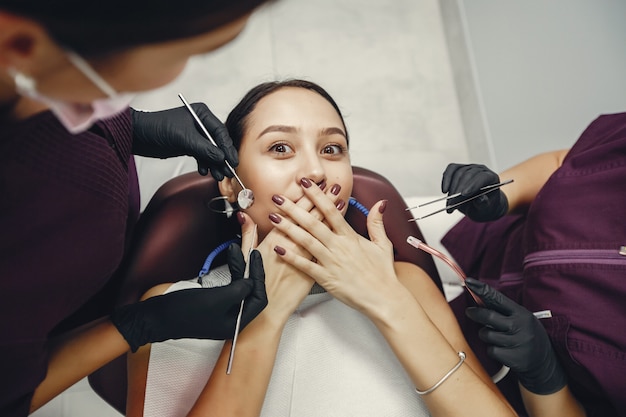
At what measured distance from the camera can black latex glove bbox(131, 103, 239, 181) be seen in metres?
1.12

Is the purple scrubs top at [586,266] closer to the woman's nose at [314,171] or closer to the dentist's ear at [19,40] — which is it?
the woman's nose at [314,171]

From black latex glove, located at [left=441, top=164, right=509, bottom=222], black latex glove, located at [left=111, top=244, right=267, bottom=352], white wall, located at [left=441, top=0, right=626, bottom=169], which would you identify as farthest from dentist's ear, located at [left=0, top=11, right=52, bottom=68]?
white wall, located at [left=441, top=0, right=626, bottom=169]

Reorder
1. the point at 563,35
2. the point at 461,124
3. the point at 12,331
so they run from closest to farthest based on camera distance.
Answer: the point at 12,331 < the point at 563,35 < the point at 461,124

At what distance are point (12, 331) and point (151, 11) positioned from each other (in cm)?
52

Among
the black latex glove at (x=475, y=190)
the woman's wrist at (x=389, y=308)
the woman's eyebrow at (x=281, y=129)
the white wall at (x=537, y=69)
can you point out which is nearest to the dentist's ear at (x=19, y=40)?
the woman's eyebrow at (x=281, y=129)

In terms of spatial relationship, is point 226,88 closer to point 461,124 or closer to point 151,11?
point 461,124

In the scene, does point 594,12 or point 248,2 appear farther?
point 594,12

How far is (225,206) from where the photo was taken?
126 cm

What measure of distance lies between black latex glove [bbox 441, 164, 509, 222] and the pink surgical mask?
0.88 metres

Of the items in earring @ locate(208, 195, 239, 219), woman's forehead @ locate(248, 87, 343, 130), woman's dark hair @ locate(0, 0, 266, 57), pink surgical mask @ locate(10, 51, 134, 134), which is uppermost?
woman's dark hair @ locate(0, 0, 266, 57)

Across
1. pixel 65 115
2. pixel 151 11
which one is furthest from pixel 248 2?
pixel 65 115

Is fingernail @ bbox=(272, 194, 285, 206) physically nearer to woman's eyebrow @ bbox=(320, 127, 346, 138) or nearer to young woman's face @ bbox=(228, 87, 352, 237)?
young woman's face @ bbox=(228, 87, 352, 237)

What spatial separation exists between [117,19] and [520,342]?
3.21 feet

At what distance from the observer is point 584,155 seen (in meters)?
1.12
